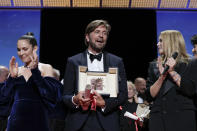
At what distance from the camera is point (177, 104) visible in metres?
2.57

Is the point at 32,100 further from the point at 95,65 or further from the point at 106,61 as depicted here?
the point at 106,61

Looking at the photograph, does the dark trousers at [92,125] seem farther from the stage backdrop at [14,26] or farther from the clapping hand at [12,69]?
the stage backdrop at [14,26]

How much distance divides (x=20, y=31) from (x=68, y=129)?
500 cm

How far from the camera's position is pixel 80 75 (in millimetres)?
2467

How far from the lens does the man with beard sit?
2436mm

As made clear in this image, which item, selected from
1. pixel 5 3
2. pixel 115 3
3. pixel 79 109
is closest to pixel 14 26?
pixel 5 3

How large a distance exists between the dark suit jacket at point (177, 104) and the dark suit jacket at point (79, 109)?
0.35 m

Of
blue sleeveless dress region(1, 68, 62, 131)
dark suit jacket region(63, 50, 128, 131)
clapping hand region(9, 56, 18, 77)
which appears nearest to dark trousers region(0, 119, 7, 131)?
blue sleeveless dress region(1, 68, 62, 131)

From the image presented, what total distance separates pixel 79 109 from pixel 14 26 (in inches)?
199

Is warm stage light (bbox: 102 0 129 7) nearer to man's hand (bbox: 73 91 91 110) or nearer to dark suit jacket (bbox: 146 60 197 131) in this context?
dark suit jacket (bbox: 146 60 197 131)

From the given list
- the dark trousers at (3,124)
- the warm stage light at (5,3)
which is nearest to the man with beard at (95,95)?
the dark trousers at (3,124)

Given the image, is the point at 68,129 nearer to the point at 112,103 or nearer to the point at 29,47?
the point at 112,103

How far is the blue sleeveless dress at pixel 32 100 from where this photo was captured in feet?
9.53

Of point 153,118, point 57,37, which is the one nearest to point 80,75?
point 153,118
